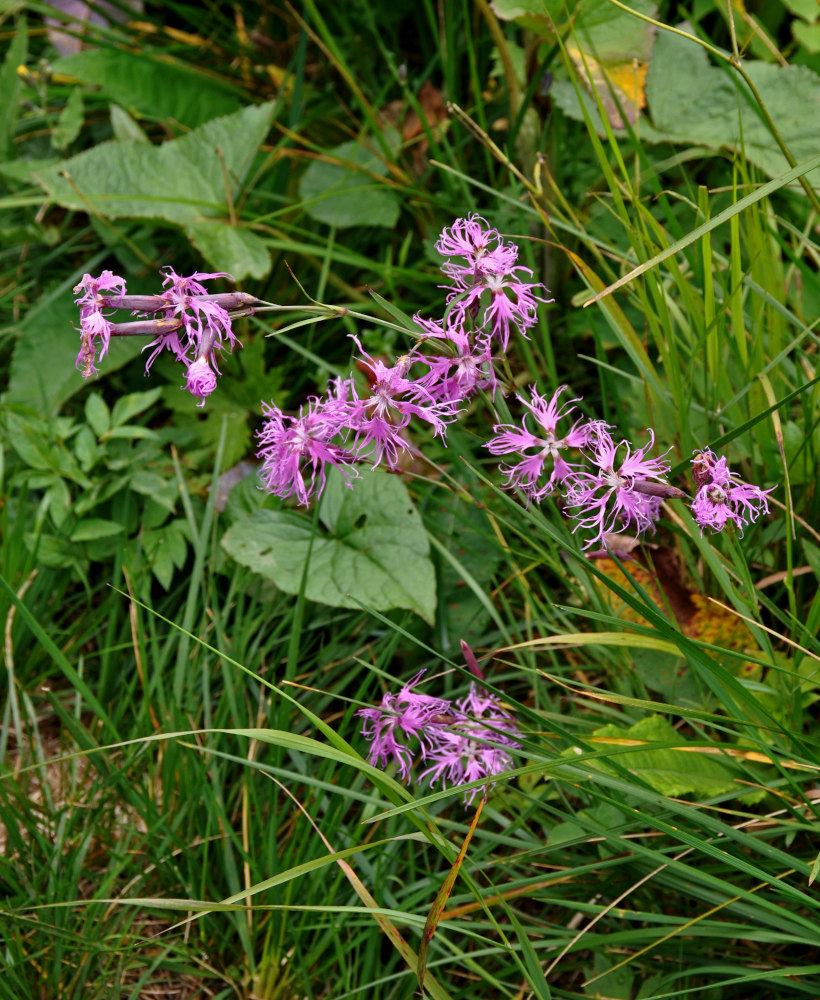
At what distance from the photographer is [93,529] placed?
163cm

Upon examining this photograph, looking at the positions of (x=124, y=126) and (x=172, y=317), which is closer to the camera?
(x=172, y=317)

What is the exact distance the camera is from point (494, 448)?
998 millimetres

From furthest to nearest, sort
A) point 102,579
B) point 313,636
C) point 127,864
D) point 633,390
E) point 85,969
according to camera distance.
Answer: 1. point 102,579
2. point 313,636
3. point 633,390
4. point 127,864
5. point 85,969

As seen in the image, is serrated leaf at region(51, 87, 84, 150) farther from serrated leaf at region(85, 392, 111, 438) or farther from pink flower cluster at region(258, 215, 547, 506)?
pink flower cluster at region(258, 215, 547, 506)

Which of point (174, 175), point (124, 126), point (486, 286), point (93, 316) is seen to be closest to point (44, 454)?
point (174, 175)

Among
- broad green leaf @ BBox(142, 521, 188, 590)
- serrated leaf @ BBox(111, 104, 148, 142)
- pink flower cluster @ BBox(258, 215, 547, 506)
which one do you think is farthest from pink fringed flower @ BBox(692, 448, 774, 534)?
serrated leaf @ BBox(111, 104, 148, 142)

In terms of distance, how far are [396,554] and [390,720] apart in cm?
36

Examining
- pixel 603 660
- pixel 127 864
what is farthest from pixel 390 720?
pixel 127 864

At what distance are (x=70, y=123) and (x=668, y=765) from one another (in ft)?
5.88

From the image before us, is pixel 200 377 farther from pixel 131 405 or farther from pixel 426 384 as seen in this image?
pixel 131 405

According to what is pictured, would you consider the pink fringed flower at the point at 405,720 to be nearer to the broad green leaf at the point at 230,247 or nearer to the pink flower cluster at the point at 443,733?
the pink flower cluster at the point at 443,733

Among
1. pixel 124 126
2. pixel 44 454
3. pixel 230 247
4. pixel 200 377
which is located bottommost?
pixel 44 454

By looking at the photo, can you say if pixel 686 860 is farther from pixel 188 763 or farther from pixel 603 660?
pixel 188 763

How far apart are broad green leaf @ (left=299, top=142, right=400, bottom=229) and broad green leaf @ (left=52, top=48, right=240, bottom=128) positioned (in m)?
0.33
